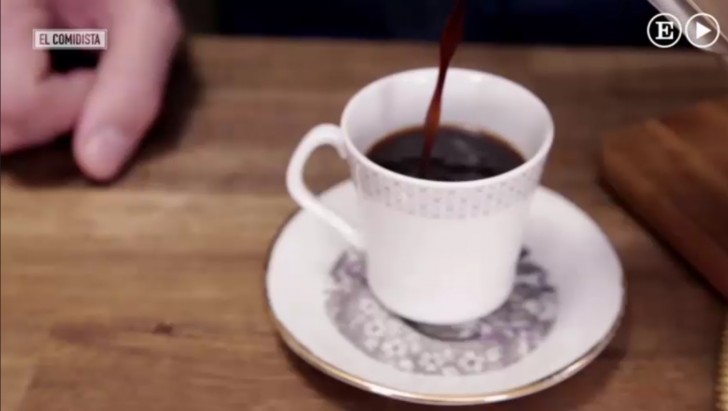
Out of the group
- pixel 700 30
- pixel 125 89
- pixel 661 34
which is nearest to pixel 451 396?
pixel 700 30

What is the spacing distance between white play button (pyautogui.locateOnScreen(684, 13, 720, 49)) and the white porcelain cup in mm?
Result: 98

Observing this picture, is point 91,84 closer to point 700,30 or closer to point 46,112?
point 46,112

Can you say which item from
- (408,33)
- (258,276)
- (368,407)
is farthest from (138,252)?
(408,33)

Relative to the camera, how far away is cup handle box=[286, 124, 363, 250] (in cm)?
55

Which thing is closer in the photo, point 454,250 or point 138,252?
point 454,250

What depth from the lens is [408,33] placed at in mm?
964

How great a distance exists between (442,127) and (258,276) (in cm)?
15

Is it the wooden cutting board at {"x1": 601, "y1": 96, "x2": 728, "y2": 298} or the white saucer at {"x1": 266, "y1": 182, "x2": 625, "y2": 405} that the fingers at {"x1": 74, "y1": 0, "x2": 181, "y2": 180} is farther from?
the wooden cutting board at {"x1": 601, "y1": 96, "x2": 728, "y2": 298}

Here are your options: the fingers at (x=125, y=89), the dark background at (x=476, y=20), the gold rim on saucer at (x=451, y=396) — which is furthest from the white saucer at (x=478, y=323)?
the dark background at (x=476, y=20)

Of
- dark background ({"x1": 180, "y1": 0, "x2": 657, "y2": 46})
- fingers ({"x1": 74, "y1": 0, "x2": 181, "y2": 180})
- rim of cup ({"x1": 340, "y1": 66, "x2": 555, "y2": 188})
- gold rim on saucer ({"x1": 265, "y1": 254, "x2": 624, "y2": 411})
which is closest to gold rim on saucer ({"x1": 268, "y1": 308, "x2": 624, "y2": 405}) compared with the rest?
gold rim on saucer ({"x1": 265, "y1": 254, "x2": 624, "y2": 411})

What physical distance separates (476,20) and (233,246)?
44 centimetres

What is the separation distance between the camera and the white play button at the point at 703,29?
17.8 inches

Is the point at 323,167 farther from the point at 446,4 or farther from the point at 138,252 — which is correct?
the point at 446,4

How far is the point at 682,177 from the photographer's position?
2.11 feet
